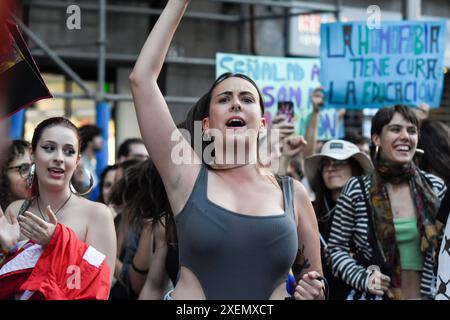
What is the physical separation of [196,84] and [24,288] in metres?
6.67

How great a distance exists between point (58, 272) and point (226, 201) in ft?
2.88

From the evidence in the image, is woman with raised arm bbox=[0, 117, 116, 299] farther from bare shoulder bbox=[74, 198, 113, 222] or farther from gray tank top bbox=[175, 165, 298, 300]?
gray tank top bbox=[175, 165, 298, 300]

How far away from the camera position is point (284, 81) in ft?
24.4

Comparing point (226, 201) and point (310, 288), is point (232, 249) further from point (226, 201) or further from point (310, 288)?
point (310, 288)

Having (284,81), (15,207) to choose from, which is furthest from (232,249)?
(284,81)

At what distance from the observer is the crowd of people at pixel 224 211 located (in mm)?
2869

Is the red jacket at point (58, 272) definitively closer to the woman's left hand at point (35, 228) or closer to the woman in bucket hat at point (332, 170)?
the woman's left hand at point (35, 228)

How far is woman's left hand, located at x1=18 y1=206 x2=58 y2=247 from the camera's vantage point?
11.1ft

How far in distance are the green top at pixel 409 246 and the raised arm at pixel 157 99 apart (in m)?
2.03

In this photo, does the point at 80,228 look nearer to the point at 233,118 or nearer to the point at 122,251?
the point at 233,118

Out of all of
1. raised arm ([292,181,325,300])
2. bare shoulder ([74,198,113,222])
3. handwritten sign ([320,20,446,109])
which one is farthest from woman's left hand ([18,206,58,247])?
handwritten sign ([320,20,446,109])

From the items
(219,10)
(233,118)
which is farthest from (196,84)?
(233,118)

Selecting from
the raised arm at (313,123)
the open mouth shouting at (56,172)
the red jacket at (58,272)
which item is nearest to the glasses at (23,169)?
the open mouth shouting at (56,172)

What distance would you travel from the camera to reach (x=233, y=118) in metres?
3.07
